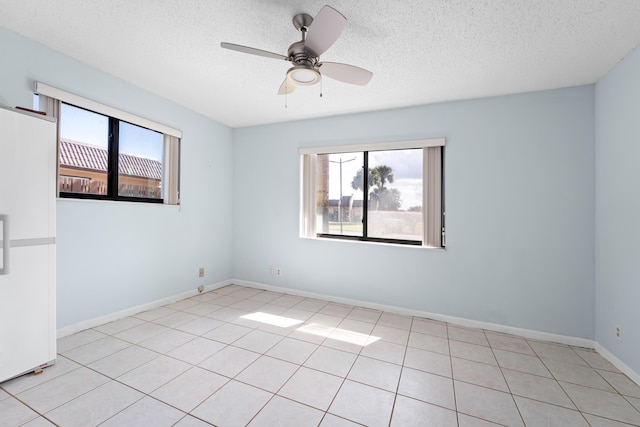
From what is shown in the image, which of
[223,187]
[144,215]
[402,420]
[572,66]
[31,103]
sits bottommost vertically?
[402,420]

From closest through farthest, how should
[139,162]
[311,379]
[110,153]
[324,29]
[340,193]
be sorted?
[324,29], [311,379], [110,153], [139,162], [340,193]

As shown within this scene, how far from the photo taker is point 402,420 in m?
1.68

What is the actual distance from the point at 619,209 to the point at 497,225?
92 centimetres

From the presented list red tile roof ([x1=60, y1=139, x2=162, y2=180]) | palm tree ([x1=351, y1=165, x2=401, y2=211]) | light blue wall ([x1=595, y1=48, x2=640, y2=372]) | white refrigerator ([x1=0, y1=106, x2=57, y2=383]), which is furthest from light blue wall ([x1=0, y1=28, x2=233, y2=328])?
light blue wall ([x1=595, y1=48, x2=640, y2=372])

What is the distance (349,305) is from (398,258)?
3.05 feet

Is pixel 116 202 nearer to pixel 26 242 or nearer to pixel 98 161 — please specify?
pixel 98 161

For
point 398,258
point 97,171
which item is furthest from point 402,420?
point 97,171

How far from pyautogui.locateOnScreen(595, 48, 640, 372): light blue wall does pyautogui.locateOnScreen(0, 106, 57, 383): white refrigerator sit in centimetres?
447

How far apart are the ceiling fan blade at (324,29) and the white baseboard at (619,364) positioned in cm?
330


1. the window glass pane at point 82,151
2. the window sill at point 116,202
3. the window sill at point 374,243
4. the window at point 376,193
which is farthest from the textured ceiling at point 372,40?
the window sill at point 374,243

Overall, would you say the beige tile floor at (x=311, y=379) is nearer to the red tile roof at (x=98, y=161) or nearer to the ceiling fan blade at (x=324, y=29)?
the red tile roof at (x=98, y=161)

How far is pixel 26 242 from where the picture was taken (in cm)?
194

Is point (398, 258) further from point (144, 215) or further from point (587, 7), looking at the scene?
point (144, 215)

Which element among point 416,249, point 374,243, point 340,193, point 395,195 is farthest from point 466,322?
point 340,193
